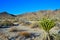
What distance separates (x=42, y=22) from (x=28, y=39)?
472 cm

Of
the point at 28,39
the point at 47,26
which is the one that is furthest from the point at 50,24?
the point at 28,39

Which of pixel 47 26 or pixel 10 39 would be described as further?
pixel 10 39

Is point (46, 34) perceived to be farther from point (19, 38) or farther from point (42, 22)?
point (19, 38)

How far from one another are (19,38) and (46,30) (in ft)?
16.1

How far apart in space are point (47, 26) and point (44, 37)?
931 mm

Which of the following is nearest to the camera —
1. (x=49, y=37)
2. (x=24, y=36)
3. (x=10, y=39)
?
(x=49, y=37)

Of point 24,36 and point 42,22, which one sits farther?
point 24,36

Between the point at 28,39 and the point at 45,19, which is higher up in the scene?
the point at 45,19

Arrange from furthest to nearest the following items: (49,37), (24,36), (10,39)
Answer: (24,36)
(10,39)
(49,37)

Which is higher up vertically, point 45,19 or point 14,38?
point 45,19

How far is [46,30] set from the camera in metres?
15.0

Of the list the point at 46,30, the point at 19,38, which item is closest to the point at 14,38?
the point at 19,38

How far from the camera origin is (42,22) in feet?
48.5

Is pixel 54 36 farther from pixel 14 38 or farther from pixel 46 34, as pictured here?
pixel 14 38
